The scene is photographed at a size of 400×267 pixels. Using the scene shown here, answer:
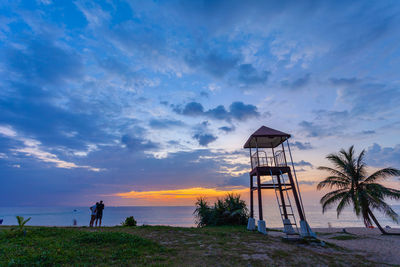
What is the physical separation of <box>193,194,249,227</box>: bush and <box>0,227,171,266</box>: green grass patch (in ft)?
37.2

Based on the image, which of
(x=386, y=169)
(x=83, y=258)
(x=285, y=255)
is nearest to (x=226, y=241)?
(x=285, y=255)

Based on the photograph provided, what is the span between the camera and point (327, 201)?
73.0 ft

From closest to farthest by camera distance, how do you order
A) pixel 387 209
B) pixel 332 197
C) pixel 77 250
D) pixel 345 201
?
1. pixel 77 250
2. pixel 387 209
3. pixel 345 201
4. pixel 332 197

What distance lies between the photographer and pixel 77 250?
8.44m

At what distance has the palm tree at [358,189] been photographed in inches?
780

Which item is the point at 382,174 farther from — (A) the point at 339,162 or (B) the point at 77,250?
(B) the point at 77,250

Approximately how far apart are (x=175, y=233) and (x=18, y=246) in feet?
24.0

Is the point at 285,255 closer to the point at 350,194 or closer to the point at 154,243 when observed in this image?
the point at 154,243

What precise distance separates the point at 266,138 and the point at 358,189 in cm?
1249

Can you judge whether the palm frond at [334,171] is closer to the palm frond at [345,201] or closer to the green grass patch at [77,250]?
the palm frond at [345,201]

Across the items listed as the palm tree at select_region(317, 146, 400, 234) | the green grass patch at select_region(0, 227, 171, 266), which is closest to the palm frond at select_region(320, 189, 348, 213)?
the palm tree at select_region(317, 146, 400, 234)

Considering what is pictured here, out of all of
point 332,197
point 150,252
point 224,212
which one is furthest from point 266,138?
point 150,252

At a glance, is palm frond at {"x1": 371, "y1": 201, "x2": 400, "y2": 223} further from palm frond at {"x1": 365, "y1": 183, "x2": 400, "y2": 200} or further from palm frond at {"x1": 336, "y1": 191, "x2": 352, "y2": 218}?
palm frond at {"x1": 336, "y1": 191, "x2": 352, "y2": 218}

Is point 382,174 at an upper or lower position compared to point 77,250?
upper
